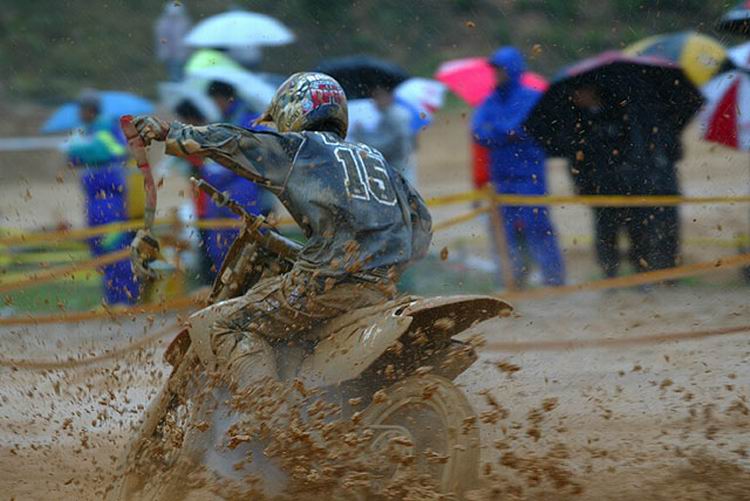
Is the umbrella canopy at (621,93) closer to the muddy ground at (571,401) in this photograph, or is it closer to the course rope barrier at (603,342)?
the muddy ground at (571,401)

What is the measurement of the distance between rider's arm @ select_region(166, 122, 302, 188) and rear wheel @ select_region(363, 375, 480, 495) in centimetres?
98

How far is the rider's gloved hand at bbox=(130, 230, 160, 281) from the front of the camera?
5055mm

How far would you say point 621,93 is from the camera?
965 centimetres

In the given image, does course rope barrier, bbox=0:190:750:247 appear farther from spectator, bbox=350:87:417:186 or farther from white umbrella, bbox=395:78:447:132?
white umbrella, bbox=395:78:447:132

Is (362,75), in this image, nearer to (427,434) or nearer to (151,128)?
(151,128)

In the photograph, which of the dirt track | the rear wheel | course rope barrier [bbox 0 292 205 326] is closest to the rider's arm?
the rear wheel

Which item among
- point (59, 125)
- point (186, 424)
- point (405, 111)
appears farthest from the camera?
point (59, 125)

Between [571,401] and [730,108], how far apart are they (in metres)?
3.35

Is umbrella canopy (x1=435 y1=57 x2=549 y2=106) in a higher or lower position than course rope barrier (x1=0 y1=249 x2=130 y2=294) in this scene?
higher

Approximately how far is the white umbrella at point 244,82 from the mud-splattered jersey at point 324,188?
547 cm

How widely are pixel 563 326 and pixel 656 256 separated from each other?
2.95 ft

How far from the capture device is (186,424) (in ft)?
17.1

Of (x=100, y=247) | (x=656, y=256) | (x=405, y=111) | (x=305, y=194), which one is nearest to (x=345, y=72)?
(x=405, y=111)

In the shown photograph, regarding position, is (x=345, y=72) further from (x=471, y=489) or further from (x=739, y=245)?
(x=471, y=489)
